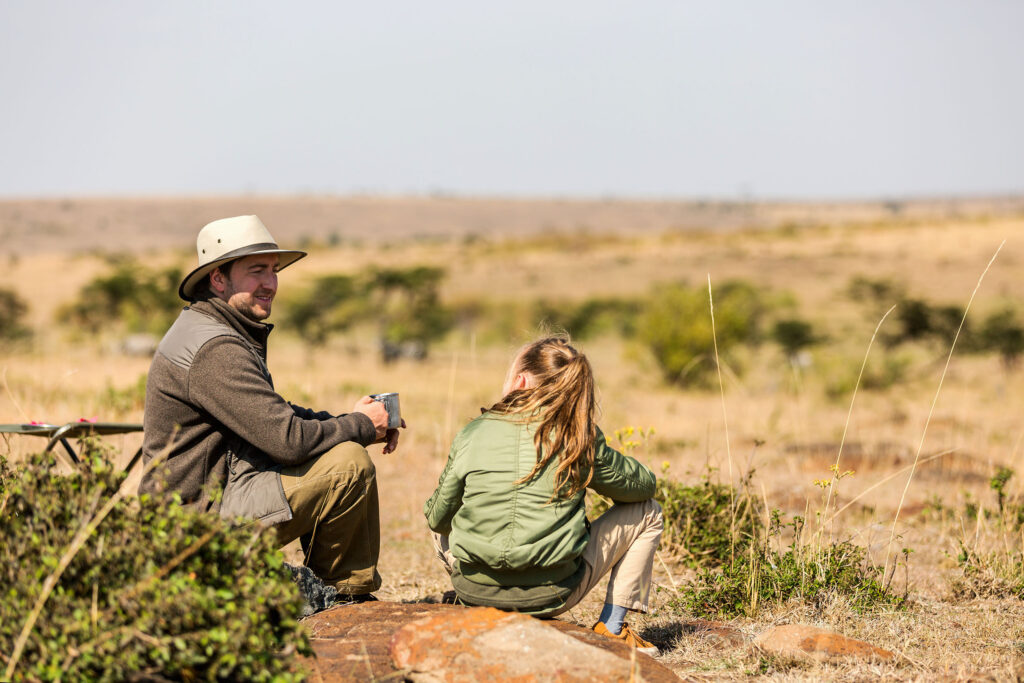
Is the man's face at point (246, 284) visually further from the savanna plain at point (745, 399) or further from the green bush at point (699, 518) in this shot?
the green bush at point (699, 518)

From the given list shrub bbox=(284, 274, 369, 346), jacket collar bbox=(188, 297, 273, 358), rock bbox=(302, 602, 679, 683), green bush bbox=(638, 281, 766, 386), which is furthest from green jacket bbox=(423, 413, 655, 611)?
shrub bbox=(284, 274, 369, 346)

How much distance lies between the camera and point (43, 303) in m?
29.4

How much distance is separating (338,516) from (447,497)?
21.8 inches

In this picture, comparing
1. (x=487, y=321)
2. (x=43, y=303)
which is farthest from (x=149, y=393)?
(x=43, y=303)

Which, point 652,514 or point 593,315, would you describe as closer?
point 652,514

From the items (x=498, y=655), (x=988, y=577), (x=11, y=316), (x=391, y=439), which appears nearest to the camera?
(x=498, y=655)

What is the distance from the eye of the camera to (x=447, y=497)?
3.30 metres

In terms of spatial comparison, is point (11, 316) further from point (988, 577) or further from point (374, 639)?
point (988, 577)

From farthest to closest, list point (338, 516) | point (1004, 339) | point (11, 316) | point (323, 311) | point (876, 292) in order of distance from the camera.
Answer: point (876, 292) → point (323, 311) → point (11, 316) → point (1004, 339) → point (338, 516)

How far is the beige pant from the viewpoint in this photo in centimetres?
340

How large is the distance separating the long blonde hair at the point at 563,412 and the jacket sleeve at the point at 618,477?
5 centimetres

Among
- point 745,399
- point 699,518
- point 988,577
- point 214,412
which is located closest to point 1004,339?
point 745,399

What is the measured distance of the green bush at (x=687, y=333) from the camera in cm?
1442

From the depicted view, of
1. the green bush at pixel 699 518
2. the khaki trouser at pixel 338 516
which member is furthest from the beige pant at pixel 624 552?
the green bush at pixel 699 518
